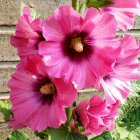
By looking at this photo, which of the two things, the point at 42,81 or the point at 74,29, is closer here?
the point at 74,29

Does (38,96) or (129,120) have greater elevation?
(38,96)

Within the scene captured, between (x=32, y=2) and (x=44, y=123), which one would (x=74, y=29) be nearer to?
(x=44, y=123)

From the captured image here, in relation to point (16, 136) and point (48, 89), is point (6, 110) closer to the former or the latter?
point (16, 136)

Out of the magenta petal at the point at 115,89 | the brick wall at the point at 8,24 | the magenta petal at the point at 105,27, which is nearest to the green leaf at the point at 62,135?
the magenta petal at the point at 115,89

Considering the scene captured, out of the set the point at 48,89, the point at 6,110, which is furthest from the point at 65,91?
the point at 6,110

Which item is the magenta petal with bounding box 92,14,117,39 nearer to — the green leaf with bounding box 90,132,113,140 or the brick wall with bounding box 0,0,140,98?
the green leaf with bounding box 90,132,113,140

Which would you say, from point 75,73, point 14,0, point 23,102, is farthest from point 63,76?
point 14,0
